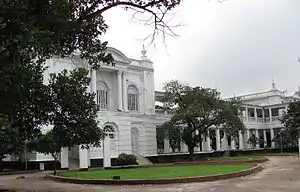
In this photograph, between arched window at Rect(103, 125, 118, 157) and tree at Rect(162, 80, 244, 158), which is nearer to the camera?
arched window at Rect(103, 125, 118, 157)

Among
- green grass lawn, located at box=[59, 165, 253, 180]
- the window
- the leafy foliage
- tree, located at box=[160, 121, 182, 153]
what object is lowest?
green grass lawn, located at box=[59, 165, 253, 180]

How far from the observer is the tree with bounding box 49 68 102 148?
19766mm

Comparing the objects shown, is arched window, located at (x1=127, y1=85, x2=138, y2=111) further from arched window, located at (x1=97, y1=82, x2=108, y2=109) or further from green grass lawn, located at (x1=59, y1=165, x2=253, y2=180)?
green grass lawn, located at (x1=59, y1=165, x2=253, y2=180)

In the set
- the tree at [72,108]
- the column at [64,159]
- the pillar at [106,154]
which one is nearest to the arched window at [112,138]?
the pillar at [106,154]

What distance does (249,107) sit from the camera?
6738 centimetres

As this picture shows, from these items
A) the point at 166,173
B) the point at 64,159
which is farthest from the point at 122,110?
the point at 166,173

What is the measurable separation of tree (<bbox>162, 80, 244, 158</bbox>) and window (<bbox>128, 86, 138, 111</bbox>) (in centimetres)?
468

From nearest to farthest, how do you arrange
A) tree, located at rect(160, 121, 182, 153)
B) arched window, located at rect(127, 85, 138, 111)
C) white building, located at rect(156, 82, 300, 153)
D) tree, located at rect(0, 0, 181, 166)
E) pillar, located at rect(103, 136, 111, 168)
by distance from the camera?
tree, located at rect(0, 0, 181, 166) → pillar, located at rect(103, 136, 111, 168) → tree, located at rect(160, 121, 182, 153) → arched window, located at rect(127, 85, 138, 111) → white building, located at rect(156, 82, 300, 153)

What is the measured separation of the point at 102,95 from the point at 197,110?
10.5 metres

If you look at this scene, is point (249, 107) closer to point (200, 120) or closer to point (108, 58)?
point (200, 120)

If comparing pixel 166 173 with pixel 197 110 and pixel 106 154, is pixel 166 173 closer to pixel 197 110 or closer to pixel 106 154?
pixel 106 154

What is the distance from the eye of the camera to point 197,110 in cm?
4072

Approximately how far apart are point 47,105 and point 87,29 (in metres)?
5.65

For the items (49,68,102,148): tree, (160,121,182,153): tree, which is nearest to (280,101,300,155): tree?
(160,121,182,153): tree
